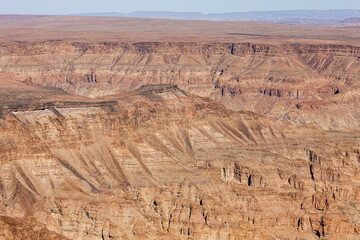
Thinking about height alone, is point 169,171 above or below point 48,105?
below

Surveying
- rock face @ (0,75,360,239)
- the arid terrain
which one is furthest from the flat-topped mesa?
rock face @ (0,75,360,239)

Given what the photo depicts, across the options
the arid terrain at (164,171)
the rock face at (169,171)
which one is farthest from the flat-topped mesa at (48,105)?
the rock face at (169,171)

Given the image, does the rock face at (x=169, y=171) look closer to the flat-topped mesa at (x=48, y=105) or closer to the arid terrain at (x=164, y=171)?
the arid terrain at (x=164, y=171)

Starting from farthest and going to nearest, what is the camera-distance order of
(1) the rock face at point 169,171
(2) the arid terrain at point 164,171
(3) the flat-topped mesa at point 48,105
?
(3) the flat-topped mesa at point 48,105, (1) the rock face at point 169,171, (2) the arid terrain at point 164,171

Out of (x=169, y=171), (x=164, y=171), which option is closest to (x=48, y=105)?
(x=164, y=171)

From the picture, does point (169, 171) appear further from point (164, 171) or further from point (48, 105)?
point (48, 105)

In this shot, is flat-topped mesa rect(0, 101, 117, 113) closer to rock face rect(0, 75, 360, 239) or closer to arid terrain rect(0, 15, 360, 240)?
arid terrain rect(0, 15, 360, 240)

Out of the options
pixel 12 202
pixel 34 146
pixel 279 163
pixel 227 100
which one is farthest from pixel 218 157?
pixel 227 100

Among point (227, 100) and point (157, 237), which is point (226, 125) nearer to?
point (157, 237)

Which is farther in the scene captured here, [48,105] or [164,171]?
[48,105]
